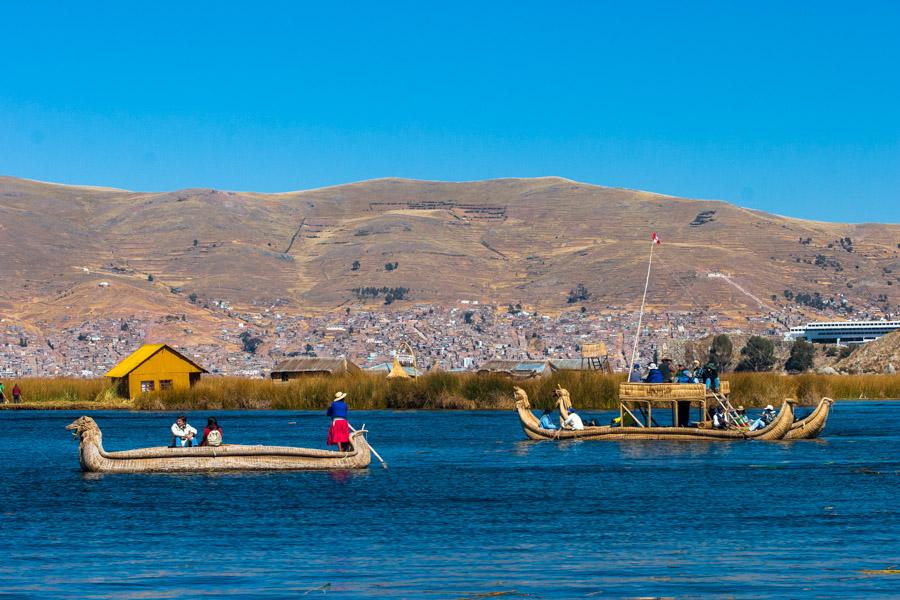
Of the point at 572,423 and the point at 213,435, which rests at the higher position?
the point at 213,435

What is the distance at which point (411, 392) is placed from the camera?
3169 inches

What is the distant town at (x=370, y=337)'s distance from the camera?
161m

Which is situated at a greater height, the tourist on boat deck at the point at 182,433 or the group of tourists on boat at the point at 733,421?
the tourist on boat deck at the point at 182,433

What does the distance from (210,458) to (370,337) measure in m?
141

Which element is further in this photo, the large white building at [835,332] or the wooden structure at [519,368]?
the large white building at [835,332]

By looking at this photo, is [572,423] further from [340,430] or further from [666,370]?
[340,430]

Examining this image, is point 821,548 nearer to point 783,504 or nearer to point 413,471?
point 783,504

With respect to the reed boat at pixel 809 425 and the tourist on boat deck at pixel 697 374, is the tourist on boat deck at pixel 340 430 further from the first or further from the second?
the reed boat at pixel 809 425

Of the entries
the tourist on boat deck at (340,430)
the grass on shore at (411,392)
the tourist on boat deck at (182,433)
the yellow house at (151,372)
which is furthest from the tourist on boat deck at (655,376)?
the yellow house at (151,372)

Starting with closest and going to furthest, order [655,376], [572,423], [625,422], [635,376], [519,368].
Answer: [655,376] → [572,423] → [635,376] → [625,422] → [519,368]

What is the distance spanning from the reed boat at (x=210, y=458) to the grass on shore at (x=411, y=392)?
109ft

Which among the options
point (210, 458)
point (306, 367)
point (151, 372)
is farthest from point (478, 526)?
point (306, 367)

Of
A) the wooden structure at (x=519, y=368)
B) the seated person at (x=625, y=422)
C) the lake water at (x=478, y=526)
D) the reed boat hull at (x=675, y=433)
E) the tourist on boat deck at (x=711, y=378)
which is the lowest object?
the lake water at (x=478, y=526)

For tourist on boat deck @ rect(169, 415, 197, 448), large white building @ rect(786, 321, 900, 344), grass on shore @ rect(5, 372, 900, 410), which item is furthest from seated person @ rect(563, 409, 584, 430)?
large white building @ rect(786, 321, 900, 344)
